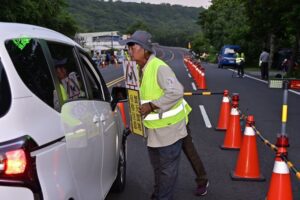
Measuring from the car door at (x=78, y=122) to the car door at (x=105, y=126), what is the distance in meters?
0.19

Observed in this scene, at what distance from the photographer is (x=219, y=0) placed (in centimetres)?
8562

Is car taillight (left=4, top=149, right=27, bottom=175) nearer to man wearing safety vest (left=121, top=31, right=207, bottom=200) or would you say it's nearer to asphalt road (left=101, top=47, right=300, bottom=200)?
man wearing safety vest (left=121, top=31, right=207, bottom=200)

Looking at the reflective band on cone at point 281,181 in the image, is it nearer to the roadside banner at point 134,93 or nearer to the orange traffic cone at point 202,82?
the roadside banner at point 134,93

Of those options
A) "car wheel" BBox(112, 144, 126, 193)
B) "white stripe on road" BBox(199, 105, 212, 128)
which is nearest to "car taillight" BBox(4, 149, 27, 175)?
"car wheel" BBox(112, 144, 126, 193)

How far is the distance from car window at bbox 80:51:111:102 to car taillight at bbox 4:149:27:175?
2.15m

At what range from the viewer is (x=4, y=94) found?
9.82 feet

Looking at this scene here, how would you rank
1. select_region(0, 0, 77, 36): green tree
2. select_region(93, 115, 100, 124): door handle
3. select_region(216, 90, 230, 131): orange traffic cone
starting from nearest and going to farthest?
select_region(93, 115, 100, 124): door handle → select_region(216, 90, 230, 131): orange traffic cone → select_region(0, 0, 77, 36): green tree

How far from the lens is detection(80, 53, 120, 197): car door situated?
4.70m

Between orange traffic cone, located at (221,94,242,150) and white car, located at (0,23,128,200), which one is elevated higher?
white car, located at (0,23,128,200)

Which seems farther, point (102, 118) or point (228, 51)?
point (228, 51)

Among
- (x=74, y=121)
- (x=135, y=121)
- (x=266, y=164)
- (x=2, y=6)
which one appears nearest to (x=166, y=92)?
(x=135, y=121)

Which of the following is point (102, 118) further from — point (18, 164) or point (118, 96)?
point (18, 164)

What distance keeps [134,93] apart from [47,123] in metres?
1.85

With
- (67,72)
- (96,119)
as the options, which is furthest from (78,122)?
(96,119)
